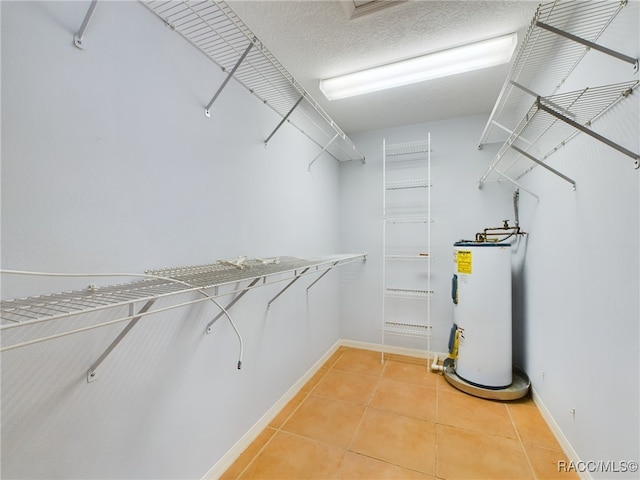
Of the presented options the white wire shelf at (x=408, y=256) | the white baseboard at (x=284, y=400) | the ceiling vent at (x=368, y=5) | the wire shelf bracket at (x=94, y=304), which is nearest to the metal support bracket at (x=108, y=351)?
the wire shelf bracket at (x=94, y=304)

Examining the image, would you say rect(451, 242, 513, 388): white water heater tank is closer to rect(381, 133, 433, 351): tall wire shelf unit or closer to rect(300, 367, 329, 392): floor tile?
rect(381, 133, 433, 351): tall wire shelf unit

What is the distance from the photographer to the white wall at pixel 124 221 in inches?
30.2

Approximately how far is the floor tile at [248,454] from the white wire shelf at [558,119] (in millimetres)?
2284

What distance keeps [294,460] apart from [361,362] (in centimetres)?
140

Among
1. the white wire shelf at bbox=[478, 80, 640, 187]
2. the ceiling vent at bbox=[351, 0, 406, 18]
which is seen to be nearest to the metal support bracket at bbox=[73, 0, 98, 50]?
the ceiling vent at bbox=[351, 0, 406, 18]

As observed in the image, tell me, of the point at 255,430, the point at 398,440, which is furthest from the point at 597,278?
the point at 255,430

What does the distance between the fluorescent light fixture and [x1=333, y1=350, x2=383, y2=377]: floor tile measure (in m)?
2.58

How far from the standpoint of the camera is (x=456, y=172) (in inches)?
110

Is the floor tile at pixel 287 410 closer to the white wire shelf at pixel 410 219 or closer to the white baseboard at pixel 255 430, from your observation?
the white baseboard at pixel 255 430

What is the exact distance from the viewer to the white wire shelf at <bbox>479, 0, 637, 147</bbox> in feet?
3.45

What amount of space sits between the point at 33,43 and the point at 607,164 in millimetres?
2195

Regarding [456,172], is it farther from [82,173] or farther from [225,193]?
[82,173]

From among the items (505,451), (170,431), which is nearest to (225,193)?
(170,431)

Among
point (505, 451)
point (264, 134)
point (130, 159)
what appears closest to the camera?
point (130, 159)
